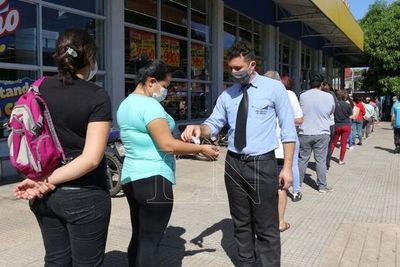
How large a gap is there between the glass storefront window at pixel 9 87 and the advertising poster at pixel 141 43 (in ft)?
9.91

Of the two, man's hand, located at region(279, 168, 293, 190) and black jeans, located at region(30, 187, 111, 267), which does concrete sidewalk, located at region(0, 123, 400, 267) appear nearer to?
man's hand, located at region(279, 168, 293, 190)

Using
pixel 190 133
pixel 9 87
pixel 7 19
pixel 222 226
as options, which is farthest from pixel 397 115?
pixel 190 133

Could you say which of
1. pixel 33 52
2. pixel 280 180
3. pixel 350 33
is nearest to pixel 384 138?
pixel 350 33

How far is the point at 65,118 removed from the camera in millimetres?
2320

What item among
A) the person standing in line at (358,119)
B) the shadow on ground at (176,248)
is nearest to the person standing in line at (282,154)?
the shadow on ground at (176,248)

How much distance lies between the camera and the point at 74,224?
94.0 inches

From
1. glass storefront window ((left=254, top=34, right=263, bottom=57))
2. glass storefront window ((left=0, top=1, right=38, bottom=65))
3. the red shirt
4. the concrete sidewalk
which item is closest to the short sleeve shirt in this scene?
the concrete sidewalk

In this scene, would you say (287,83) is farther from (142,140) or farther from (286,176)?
(142,140)

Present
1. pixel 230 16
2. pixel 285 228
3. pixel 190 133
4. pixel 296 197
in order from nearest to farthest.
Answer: pixel 190 133 < pixel 285 228 < pixel 296 197 < pixel 230 16

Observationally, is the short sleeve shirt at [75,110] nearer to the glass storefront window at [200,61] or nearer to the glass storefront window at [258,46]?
the glass storefront window at [200,61]

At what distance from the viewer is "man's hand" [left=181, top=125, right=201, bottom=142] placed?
334 cm

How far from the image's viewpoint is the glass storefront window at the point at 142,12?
10.5 metres

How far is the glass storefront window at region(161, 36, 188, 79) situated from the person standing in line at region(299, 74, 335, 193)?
5225 millimetres

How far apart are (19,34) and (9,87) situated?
93 centimetres
